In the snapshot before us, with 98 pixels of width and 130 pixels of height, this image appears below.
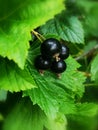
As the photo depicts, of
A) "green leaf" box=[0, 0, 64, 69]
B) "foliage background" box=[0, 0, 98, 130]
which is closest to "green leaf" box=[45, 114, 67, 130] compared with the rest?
"foliage background" box=[0, 0, 98, 130]

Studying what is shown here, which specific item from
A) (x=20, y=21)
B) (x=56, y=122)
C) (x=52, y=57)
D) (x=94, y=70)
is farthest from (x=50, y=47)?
(x=94, y=70)

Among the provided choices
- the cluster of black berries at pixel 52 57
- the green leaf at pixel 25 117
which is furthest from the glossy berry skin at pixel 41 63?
the green leaf at pixel 25 117

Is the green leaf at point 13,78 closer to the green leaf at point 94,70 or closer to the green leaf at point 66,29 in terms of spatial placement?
the green leaf at point 66,29

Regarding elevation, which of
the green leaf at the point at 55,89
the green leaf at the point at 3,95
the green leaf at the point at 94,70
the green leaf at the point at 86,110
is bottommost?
the green leaf at the point at 86,110

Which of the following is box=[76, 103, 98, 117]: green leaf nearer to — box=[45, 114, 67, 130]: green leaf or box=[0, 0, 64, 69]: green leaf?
box=[45, 114, 67, 130]: green leaf

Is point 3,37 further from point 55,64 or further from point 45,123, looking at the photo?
point 45,123

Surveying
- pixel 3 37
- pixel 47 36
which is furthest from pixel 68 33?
pixel 3 37

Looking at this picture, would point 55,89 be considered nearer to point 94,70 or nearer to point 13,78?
point 13,78

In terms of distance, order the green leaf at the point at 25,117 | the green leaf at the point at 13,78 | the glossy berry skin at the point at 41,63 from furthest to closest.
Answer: the green leaf at the point at 25,117 < the glossy berry skin at the point at 41,63 < the green leaf at the point at 13,78

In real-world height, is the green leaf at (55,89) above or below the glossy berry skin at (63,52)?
below
